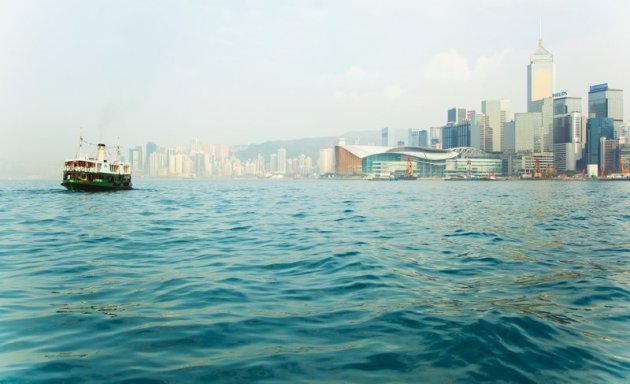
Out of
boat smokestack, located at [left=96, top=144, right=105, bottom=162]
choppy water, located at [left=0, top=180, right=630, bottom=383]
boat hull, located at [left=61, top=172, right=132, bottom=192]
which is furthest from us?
boat smokestack, located at [left=96, top=144, right=105, bottom=162]

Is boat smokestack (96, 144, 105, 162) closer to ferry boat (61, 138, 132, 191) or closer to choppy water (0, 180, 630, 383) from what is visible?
ferry boat (61, 138, 132, 191)

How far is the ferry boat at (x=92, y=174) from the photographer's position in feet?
185

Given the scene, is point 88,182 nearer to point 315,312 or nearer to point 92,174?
point 92,174

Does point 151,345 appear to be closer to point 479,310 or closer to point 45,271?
point 479,310

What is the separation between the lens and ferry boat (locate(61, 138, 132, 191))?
56469 millimetres

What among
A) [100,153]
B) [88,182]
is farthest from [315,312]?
[100,153]

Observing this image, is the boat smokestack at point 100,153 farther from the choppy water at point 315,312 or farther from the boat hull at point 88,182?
the choppy water at point 315,312

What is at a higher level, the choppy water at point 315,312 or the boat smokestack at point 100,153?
the boat smokestack at point 100,153

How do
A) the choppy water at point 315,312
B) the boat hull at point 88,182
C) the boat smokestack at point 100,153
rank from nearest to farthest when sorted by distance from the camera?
the choppy water at point 315,312 → the boat hull at point 88,182 → the boat smokestack at point 100,153

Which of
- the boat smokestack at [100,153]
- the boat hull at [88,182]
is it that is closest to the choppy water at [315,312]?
the boat hull at [88,182]

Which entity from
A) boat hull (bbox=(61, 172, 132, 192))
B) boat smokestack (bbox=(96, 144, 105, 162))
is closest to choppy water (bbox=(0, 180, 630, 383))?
boat hull (bbox=(61, 172, 132, 192))

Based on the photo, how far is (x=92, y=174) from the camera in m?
57.4

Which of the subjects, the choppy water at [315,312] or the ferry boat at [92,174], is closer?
the choppy water at [315,312]

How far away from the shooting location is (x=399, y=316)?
23.1 feet
